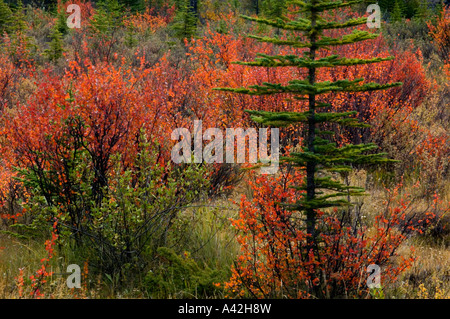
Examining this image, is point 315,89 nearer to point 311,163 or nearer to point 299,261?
point 311,163

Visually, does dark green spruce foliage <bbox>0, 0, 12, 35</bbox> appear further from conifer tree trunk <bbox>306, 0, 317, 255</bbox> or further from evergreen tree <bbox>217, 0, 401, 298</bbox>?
conifer tree trunk <bbox>306, 0, 317, 255</bbox>

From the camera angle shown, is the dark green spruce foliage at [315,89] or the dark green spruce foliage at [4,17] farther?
the dark green spruce foliage at [4,17]

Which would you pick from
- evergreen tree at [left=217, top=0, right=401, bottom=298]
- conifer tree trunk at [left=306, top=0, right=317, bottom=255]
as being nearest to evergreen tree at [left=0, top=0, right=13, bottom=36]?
evergreen tree at [left=217, top=0, right=401, bottom=298]

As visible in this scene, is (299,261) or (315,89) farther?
(299,261)

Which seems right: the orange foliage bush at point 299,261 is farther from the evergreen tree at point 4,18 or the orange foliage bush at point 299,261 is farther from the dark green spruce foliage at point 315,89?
the evergreen tree at point 4,18

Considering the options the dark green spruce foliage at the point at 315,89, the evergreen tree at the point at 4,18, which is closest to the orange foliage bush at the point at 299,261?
the dark green spruce foliage at the point at 315,89

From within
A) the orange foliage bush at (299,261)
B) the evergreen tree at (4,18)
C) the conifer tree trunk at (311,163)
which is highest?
the evergreen tree at (4,18)

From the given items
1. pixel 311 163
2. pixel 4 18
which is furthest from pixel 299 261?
pixel 4 18

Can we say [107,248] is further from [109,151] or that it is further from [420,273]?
[420,273]

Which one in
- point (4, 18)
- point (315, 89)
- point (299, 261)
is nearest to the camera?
point (315, 89)

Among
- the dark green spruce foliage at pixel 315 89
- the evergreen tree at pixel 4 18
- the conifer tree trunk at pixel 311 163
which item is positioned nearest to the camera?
the dark green spruce foliage at pixel 315 89

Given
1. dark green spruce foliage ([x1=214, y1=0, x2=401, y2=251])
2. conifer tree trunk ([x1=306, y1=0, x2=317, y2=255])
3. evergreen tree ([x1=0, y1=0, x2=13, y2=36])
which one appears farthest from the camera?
evergreen tree ([x1=0, y1=0, x2=13, y2=36])

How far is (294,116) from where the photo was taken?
343 centimetres
